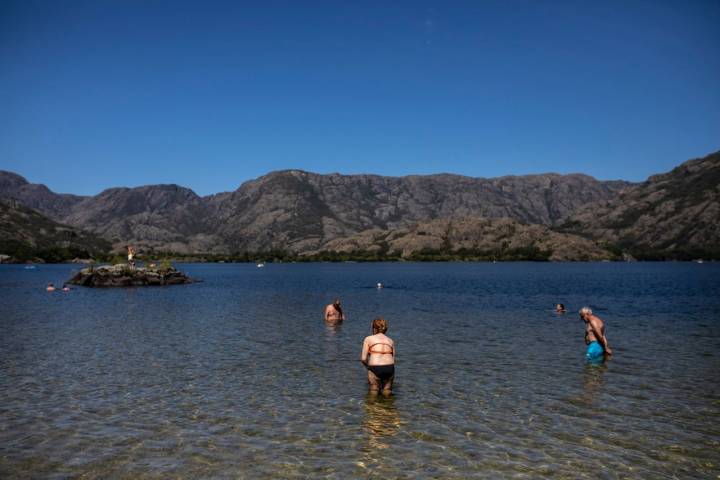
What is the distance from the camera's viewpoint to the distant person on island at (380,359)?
22094 mm

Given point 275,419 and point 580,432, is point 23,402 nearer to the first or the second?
point 275,419

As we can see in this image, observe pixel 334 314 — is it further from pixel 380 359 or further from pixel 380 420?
pixel 380 420

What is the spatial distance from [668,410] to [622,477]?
7.97 meters

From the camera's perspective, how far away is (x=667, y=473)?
46.1 ft

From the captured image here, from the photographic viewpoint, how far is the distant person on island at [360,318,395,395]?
22094 mm

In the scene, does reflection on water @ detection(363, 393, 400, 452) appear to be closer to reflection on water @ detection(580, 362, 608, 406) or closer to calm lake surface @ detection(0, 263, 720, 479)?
calm lake surface @ detection(0, 263, 720, 479)

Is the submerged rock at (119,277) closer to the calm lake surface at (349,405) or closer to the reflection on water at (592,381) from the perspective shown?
the calm lake surface at (349,405)

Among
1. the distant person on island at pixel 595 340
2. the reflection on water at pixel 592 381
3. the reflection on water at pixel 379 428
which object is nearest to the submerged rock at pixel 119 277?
the reflection on water at pixel 379 428

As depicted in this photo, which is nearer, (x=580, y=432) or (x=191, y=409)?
(x=580, y=432)

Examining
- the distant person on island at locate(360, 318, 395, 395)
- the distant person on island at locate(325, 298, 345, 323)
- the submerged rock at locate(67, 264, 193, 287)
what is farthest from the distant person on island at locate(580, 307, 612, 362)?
the submerged rock at locate(67, 264, 193, 287)

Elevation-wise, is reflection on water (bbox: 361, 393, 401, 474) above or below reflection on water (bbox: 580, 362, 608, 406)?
below

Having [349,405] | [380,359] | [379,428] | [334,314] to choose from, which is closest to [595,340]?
[380,359]

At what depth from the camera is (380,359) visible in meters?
22.1

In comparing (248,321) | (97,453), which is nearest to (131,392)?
(97,453)
